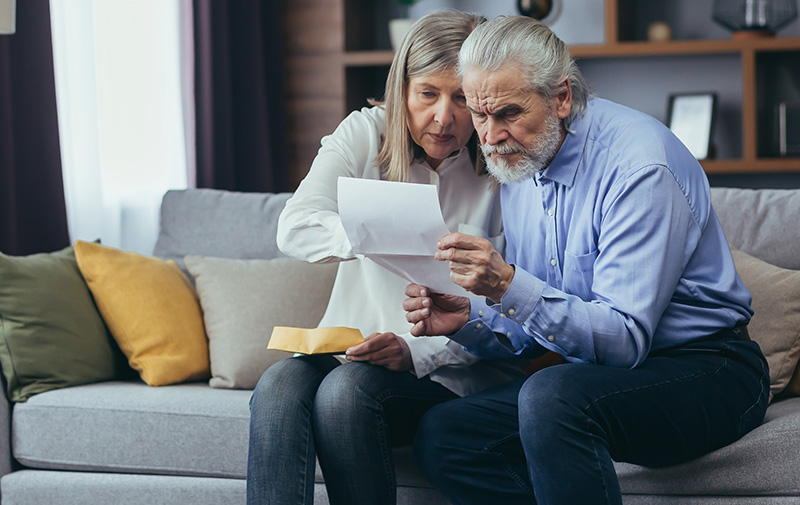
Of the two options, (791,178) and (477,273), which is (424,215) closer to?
(477,273)

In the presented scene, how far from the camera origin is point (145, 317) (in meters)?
2.02

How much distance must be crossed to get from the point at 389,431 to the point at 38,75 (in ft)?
4.85

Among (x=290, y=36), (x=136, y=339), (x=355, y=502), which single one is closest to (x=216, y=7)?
(x=290, y=36)

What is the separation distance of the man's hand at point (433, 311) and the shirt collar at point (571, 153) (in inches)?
11.0

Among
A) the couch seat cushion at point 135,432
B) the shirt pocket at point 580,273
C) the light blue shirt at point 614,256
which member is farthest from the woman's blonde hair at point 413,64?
the couch seat cushion at point 135,432

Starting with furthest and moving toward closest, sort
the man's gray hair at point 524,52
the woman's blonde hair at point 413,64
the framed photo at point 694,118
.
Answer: the framed photo at point 694,118 < the woman's blonde hair at point 413,64 < the man's gray hair at point 524,52

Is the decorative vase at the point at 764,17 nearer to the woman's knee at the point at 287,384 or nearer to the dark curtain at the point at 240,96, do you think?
the dark curtain at the point at 240,96

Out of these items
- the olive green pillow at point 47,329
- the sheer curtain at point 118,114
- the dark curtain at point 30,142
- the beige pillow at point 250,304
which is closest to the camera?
the olive green pillow at point 47,329

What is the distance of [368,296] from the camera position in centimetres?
171

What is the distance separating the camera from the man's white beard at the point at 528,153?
1.46 m

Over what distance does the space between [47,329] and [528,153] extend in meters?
1.15

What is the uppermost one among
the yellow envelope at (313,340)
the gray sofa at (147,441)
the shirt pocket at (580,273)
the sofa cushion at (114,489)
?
the shirt pocket at (580,273)

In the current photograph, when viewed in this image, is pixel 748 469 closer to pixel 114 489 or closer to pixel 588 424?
pixel 588 424

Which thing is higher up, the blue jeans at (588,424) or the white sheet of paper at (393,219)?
the white sheet of paper at (393,219)
